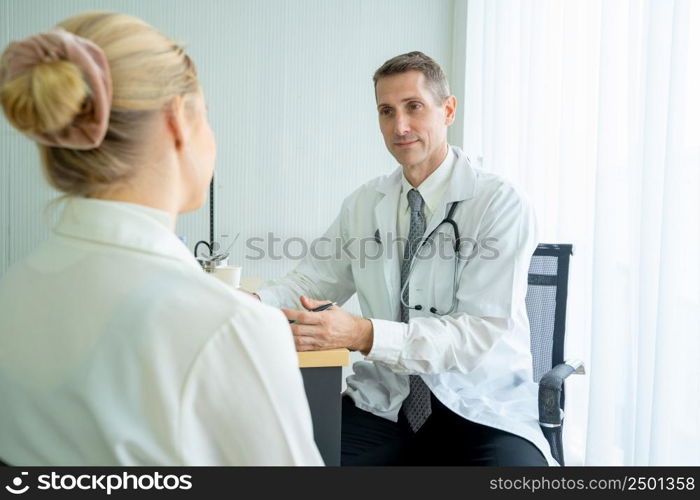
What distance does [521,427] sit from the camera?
5.02 ft

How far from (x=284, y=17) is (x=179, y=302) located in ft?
9.13

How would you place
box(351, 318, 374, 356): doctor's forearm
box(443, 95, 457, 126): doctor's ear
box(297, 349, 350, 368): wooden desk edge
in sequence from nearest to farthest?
box(297, 349, 350, 368): wooden desk edge, box(351, 318, 374, 356): doctor's forearm, box(443, 95, 457, 126): doctor's ear

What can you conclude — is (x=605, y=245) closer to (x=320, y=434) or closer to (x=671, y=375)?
(x=671, y=375)

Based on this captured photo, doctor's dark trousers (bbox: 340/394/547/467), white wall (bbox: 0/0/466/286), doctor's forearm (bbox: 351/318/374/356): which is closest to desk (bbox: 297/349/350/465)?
doctor's forearm (bbox: 351/318/374/356)

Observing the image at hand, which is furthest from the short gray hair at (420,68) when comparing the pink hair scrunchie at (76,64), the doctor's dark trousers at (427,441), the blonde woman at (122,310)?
the pink hair scrunchie at (76,64)

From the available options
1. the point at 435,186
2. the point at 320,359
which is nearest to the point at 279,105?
the point at 435,186

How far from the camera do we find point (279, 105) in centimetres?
320

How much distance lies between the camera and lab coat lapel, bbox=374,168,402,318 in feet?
5.64

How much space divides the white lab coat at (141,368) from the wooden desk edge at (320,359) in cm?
57

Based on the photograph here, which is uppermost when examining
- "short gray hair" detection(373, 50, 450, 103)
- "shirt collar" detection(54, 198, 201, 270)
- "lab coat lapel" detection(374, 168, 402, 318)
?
"short gray hair" detection(373, 50, 450, 103)

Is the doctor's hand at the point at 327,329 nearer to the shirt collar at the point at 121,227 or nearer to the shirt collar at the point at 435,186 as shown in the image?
the shirt collar at the point at 435,186

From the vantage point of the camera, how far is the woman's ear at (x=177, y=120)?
0.76m

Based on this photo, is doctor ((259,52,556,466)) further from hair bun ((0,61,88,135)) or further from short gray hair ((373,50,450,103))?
hair bun ((0,61,88,135))
